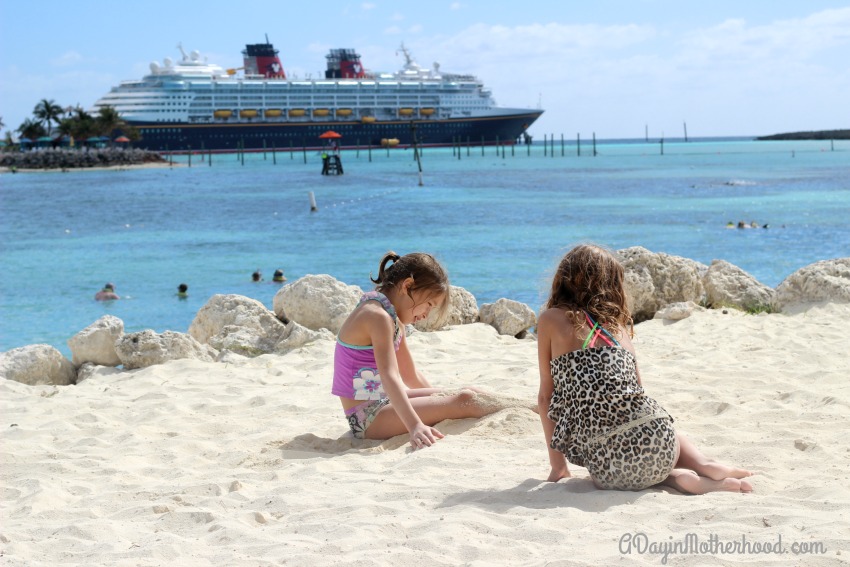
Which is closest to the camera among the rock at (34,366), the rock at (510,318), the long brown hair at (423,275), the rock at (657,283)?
the long brown hair at (423,275)

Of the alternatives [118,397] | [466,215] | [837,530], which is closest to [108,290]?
[118,397]

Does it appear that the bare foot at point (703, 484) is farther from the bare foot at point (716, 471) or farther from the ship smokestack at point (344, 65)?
the ship smokestack at point (344, 65)

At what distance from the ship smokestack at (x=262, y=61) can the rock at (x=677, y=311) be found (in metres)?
64.9

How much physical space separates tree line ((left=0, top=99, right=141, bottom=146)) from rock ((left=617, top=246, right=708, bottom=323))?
55.4 m

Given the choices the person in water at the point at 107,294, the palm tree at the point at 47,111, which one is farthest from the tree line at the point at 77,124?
the person in water at the point at 107,294

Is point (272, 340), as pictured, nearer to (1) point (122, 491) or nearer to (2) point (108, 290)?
(1) point (122, 491)

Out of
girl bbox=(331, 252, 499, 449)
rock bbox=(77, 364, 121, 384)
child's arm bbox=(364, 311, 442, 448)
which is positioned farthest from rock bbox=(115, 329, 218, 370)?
child's arm bbox=(364, 311, 442, 448)

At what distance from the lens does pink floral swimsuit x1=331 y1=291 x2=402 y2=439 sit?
3.24 meters

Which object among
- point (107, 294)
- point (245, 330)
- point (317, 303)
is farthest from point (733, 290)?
point (107, 294)

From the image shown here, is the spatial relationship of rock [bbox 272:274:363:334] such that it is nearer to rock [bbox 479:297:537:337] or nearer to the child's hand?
rock [bbox 479:297:537:337]

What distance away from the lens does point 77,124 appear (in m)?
55.8

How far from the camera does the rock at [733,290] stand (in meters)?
5.86

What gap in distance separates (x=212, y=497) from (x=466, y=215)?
59.9 feet

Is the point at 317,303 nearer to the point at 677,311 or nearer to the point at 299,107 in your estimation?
the point at 677,311
